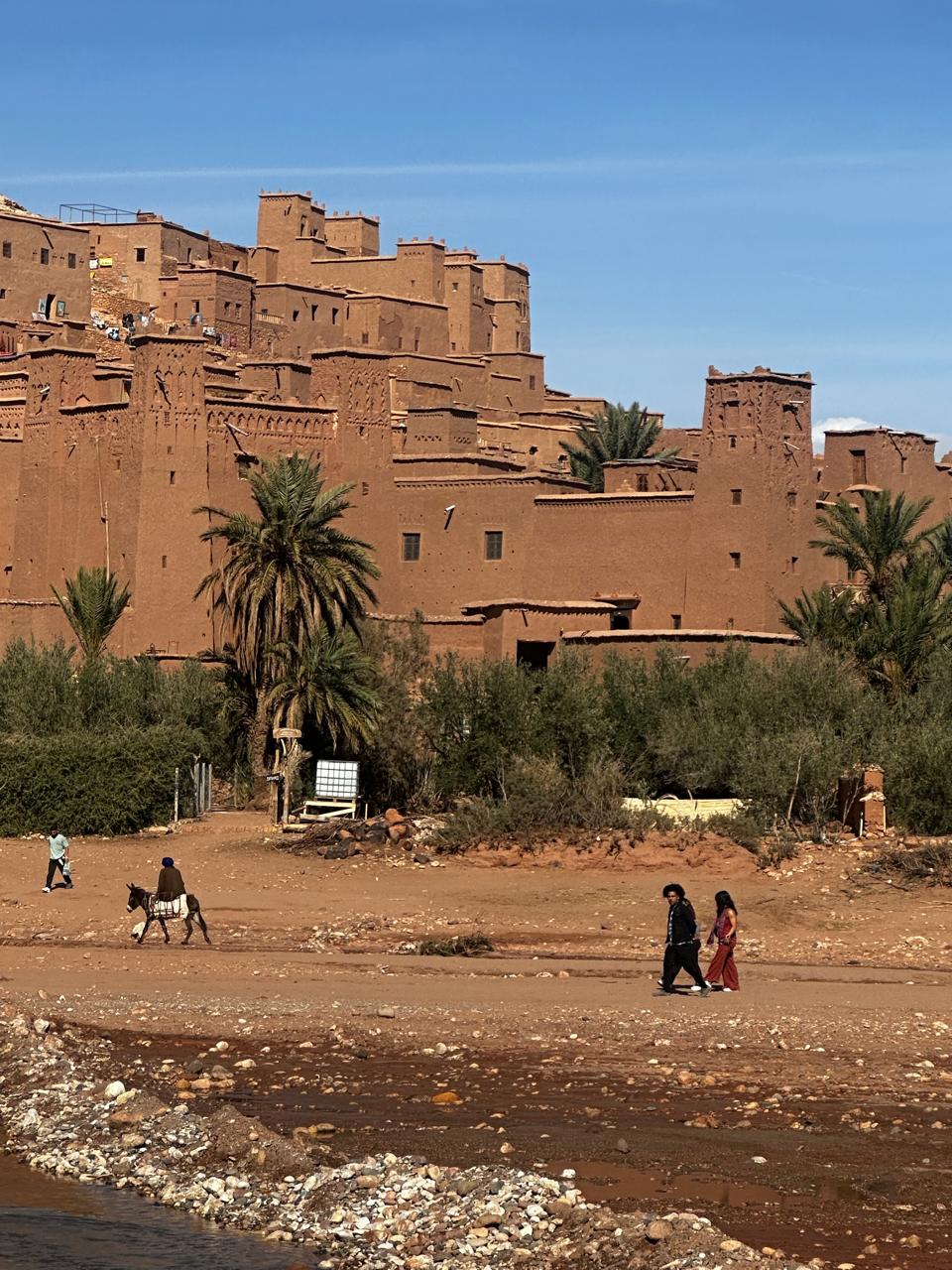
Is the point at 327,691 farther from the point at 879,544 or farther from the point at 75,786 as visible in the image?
the point at 879,544

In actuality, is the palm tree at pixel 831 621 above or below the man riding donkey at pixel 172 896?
above

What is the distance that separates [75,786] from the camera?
29.1 metres

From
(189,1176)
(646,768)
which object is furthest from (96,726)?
(189,1176)

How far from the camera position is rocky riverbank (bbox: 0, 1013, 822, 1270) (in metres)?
11.9

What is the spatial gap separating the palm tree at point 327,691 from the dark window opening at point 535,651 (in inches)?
191

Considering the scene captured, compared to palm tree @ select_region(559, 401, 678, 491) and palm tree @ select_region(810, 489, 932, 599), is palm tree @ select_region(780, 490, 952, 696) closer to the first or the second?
palm tree @ select_region(810, 489, 932, 599)

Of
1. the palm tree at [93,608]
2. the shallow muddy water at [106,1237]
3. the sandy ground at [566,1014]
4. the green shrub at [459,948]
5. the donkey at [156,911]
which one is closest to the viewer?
the shallow muddy water at [106,1237]

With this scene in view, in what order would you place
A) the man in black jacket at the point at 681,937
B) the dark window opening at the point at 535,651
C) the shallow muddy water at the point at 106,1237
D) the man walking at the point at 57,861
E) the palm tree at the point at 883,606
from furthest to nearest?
the dark window opening at the point at 535,651, the palm tree at the point at 883,606, the man walking at the point at 57,861, the man in black jacket at the point at 681,937, the shallow muddy water at the point at 106,1237

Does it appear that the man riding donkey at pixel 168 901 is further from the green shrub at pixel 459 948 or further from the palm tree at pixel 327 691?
the palm tree at pixel 327 691

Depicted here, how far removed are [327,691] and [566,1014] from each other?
1342 cm

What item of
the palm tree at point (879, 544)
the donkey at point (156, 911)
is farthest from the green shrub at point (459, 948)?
the palm tree at point (879, 544)

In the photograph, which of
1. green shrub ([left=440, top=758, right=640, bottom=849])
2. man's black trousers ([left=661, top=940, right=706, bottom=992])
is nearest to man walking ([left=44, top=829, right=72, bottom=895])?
green shrub ([left=440, top=758, right=640, bottom=849])

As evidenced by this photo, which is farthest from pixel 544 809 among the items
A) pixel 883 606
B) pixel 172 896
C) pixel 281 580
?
pixel 883 606

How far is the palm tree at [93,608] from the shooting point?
123 ft
